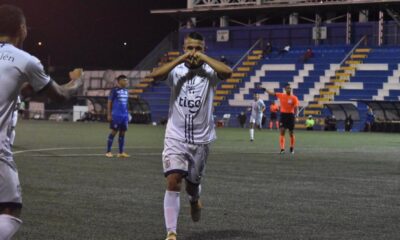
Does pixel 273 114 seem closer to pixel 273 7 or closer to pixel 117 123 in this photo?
pixel 273 7

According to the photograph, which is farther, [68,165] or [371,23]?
[371,23]

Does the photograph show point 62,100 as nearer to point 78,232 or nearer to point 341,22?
point 78,232

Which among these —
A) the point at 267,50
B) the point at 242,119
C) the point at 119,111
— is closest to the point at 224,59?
the point at 267,50

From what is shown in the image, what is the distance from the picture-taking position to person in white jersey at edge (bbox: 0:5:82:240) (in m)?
5.46

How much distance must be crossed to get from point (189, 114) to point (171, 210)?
1.10 metres

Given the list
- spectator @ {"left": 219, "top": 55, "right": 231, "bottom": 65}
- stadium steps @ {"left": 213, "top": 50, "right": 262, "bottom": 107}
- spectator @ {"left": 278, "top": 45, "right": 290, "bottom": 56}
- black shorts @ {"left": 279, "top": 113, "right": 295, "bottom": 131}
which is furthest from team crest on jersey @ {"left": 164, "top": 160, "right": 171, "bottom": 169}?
spectator @ {"left": 278, "top": 45, "right": 290, "bottom": 56}

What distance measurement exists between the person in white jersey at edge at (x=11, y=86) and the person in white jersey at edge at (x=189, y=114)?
8.91 feet

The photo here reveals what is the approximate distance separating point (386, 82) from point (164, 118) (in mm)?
16421

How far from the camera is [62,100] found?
5629mm

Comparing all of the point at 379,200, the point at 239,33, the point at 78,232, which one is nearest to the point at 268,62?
the point at 239,33

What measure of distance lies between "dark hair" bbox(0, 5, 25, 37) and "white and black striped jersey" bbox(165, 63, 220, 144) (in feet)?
10.1

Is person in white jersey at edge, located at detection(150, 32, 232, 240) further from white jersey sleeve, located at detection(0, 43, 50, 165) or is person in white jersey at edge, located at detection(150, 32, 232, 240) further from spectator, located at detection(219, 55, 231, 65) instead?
spectator, located at detection(219, 55, 231, 65)

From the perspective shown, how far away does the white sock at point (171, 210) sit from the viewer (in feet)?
25.9

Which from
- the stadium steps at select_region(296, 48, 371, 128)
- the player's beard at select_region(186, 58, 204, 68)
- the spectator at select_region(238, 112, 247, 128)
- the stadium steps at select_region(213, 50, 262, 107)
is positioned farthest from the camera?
the stadium steps at select_region(213, 50, 262, 107)
